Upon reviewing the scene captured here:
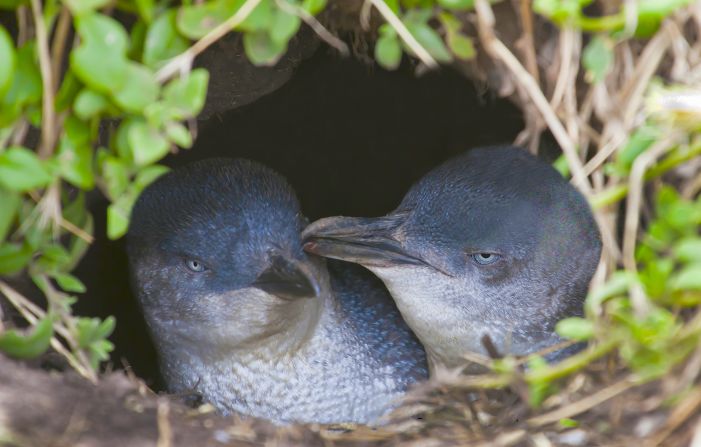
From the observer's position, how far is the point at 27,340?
73.2 inches

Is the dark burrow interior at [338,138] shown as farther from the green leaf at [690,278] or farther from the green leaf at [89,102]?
the green leaf at [690,278]

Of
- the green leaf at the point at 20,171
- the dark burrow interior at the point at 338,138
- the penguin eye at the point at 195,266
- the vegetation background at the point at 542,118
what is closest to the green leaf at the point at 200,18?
the vegetation background at the point at 542,118

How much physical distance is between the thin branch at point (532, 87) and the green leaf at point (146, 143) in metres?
0.68

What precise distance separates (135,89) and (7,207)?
13.4 inches

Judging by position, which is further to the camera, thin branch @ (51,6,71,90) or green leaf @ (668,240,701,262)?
thin branch @ (51,6,71,90)

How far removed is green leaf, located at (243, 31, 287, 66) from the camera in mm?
1840

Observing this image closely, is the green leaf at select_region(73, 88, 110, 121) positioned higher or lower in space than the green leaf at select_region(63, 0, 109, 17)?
lower

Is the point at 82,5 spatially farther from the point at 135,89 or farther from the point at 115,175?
the point at 115,175

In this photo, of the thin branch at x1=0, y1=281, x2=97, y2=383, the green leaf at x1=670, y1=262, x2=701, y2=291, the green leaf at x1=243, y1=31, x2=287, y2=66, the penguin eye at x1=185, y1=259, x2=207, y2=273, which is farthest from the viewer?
the penguin eye at x1=185, y1=259, x2=207, y2=273

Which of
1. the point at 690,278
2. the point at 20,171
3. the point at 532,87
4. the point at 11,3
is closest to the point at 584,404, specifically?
the point at 690,278

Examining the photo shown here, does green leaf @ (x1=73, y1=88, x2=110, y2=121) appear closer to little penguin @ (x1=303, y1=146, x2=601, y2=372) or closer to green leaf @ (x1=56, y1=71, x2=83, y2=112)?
green leaf @ (x1=56, y1=71, x2=83, y2=112)

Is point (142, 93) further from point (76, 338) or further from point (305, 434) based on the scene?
point (305, 434)

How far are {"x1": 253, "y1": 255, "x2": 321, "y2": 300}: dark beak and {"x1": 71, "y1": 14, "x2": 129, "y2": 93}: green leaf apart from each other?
88cm

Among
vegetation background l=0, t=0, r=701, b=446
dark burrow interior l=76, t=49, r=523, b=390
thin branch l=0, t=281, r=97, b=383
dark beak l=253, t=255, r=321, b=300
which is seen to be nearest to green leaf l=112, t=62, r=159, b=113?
vegetation background l=0, t=0, r=701, b=446
